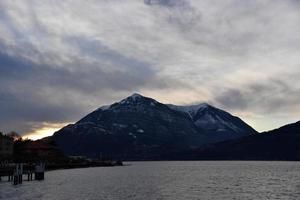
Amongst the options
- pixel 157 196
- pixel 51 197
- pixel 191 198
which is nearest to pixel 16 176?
pixel 51 197

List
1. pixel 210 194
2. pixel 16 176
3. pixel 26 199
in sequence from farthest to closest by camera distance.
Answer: pixel 16 176
pixel 210 194
pixel 26 199

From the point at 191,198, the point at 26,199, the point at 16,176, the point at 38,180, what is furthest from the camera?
the point at 38,180

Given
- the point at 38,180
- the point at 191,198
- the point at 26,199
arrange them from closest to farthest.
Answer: the point at 26,199, the point at 191,198, the point at 38,180

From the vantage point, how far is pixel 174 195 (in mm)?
101375

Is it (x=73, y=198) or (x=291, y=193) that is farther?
(x=291, y=193)

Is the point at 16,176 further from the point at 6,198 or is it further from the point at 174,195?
the point at 174,195

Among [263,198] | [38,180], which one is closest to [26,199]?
[263,198]

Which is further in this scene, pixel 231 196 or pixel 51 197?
pixel 231 196

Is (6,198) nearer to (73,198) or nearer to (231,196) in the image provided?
(73,198)

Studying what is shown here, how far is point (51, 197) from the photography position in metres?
92.9

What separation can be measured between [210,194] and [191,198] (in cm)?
996

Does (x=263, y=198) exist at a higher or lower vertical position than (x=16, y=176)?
lower

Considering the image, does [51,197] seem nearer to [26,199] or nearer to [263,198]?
[26,199]

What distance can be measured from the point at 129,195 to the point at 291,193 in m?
38.6
